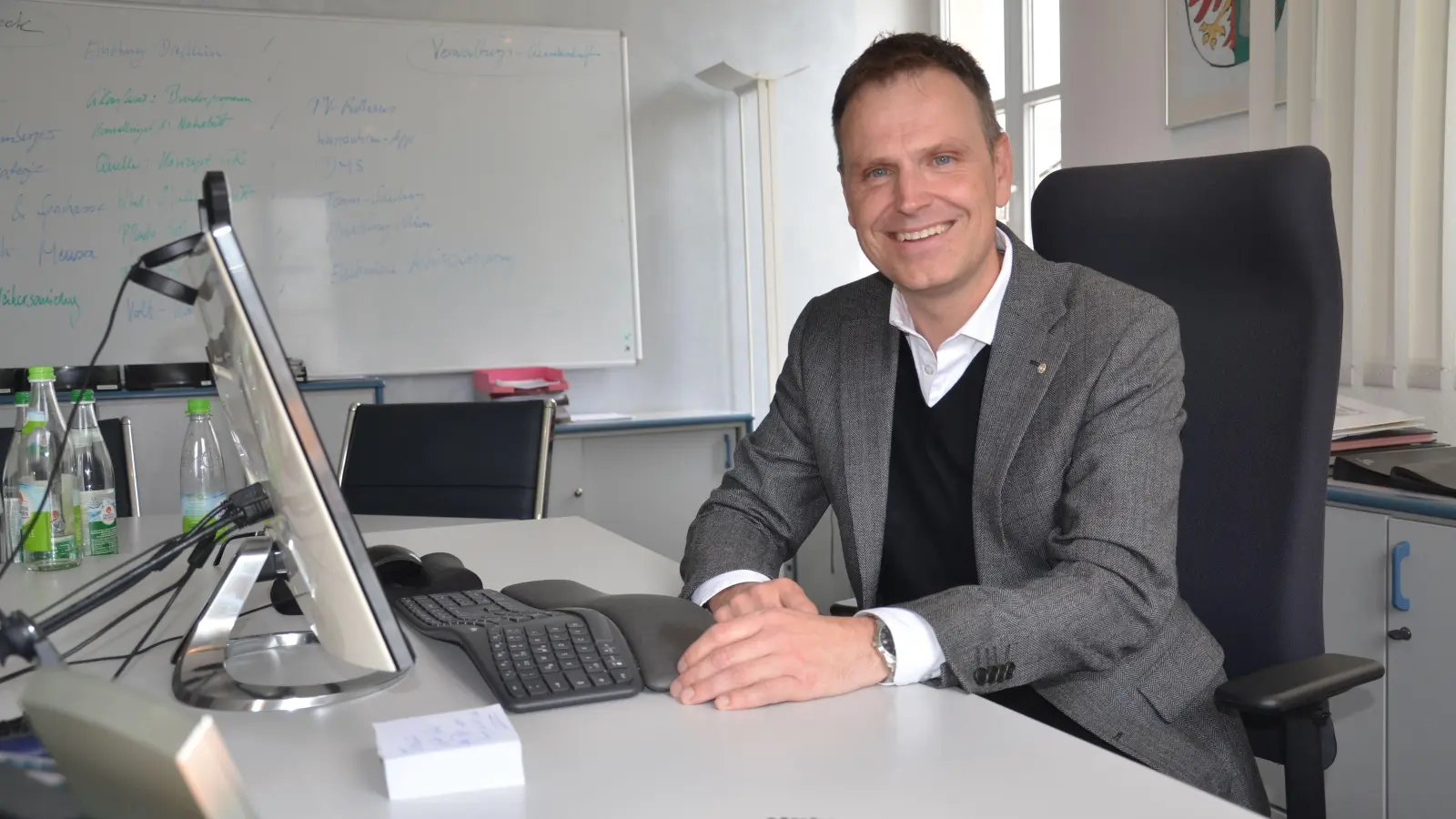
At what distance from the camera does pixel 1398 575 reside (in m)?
1.88

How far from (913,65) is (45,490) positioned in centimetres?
127

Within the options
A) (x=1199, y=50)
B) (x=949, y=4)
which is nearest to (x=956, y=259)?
(x=1199, y=50)

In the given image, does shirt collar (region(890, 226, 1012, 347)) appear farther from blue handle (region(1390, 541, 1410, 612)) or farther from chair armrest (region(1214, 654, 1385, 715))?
blue handle (region(1390, 541, 1410, 612))

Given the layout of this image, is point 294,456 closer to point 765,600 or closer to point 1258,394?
point 765,600

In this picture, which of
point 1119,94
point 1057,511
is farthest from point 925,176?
point 1119,94

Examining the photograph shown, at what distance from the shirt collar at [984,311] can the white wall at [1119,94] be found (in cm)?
197

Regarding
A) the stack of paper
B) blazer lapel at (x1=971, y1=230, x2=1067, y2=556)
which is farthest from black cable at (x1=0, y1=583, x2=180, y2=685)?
the stack of paper

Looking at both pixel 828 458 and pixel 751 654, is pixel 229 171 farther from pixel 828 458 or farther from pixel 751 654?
pixel 751 654

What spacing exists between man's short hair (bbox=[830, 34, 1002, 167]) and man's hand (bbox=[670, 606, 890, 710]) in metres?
0.71

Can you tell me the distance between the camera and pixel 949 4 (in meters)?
4.70

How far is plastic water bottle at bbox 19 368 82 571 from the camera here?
1617 millimetres

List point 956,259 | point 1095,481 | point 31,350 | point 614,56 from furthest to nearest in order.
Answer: point 614,56 < point 31,350 < point 956,259 < point 1095,481

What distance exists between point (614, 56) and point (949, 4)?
55.2 inches

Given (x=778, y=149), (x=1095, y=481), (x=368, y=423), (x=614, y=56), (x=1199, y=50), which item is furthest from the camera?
(x=778, y=149)
